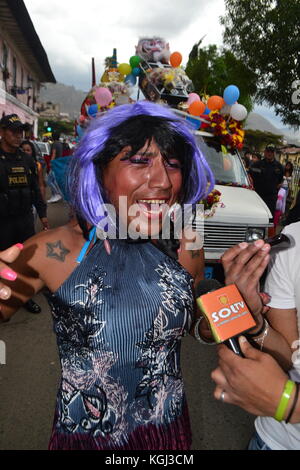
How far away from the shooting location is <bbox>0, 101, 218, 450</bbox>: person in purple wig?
4.32 feet

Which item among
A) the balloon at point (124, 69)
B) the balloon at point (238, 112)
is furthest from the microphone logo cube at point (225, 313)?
the balloon at point (124, 69)

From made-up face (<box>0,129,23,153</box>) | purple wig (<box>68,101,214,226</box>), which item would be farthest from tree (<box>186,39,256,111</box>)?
purple wig (<box>68,101,214,226</box>)

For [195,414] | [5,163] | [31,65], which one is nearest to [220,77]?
[31,65]

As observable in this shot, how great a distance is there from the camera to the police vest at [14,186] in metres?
4.13

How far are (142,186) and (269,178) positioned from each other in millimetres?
7159

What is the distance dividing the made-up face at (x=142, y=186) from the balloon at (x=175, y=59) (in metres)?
5.33

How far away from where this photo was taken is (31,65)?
99.1 feet

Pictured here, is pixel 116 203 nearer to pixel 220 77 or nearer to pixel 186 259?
pixel 186 259

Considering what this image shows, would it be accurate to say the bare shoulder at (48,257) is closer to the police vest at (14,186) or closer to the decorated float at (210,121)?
the decorated float at (210,121)

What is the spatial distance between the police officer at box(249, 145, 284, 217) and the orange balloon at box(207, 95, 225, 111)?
310 cm

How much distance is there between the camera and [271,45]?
12922mm

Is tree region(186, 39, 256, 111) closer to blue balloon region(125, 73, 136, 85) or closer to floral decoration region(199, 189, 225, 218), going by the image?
blue balloon region(125, 73, 136, 85)

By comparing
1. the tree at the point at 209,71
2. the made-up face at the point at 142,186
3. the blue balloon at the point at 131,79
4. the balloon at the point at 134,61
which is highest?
the tree at the point at 209,71

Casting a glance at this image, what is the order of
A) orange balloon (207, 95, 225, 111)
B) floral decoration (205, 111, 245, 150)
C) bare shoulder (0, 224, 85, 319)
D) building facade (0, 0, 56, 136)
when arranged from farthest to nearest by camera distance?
building facade (0, 0, 56, 136) < orange balloon (207, 95, 225, 111) < floral decoration (205, 111, 245, 150) < bare shoulder (0, 224, 85, 319)
